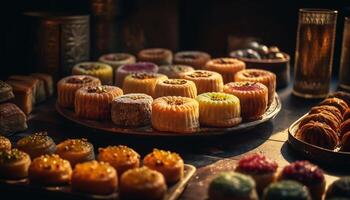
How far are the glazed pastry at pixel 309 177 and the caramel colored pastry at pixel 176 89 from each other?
2.87ft

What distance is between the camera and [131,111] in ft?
7.62

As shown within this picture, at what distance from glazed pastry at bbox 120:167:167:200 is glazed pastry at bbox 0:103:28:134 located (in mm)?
903

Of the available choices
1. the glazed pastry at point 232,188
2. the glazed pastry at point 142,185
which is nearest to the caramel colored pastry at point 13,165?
the glazed pastry at point 142,185

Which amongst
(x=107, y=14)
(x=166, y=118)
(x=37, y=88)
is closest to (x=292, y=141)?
(x=166, y=118)

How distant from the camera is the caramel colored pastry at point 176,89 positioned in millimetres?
2525

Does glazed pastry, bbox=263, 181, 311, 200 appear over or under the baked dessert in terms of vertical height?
over

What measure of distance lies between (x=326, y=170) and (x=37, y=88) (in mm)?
1682

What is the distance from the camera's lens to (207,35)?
4109 millimetres

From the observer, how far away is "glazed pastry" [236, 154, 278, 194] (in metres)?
1.79

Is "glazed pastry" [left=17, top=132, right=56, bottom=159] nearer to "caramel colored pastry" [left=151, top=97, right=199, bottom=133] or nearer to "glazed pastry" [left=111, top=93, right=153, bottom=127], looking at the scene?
"glazed pastry" [left=111, top=93, right=153, bottom=127]

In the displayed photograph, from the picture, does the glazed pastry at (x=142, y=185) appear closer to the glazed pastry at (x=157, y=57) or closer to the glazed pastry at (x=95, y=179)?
the glazed pastry at (x=95, y=179)

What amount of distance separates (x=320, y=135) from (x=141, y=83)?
0.98 meters

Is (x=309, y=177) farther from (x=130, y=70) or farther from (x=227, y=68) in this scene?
(x=130, y=70)

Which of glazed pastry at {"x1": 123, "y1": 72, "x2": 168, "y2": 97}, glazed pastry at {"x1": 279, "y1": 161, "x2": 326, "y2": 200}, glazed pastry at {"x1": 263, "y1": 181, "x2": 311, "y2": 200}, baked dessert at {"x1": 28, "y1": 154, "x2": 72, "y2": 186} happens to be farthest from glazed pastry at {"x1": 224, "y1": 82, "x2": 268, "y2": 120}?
baked dessert at {"x1": 28, "y1": 154, "x2": 72, "y2": 186}
